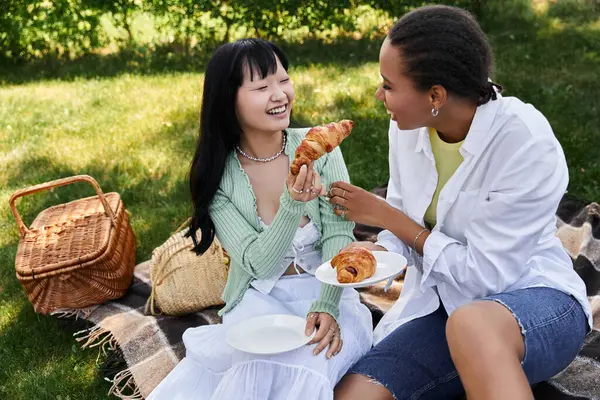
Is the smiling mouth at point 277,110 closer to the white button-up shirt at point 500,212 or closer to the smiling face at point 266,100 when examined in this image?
the smiling face at point 266,100

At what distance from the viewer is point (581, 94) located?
708 centimetres

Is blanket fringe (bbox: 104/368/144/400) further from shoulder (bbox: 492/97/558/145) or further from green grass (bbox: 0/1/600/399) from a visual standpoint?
shoulder (bbox: 492/97/558/145)

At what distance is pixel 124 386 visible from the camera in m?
3.91

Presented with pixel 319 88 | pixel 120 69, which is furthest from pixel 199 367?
pixel 120 69

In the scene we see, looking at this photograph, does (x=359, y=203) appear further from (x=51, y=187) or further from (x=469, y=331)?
(x=51, y=187)

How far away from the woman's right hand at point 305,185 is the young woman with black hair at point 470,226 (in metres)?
0.16

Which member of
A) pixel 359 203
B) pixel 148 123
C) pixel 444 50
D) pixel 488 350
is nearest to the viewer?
pixel 488 350

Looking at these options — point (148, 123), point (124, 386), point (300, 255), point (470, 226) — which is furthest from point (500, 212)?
point (148, 123)

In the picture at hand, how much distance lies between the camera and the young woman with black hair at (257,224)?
3203mm

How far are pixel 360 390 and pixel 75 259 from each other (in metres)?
2.25

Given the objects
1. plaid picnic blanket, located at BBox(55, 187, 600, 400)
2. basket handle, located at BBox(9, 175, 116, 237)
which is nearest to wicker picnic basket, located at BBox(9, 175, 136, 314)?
basket handle, located at BBox(9, 175, 116, 237)

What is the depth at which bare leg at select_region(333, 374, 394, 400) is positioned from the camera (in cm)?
299

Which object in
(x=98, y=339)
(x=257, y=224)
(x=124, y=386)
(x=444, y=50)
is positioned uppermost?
(x=444, y=50)

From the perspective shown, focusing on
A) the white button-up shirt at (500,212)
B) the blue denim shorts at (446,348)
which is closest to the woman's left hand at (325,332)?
the blue denim shorts at (446,348)
